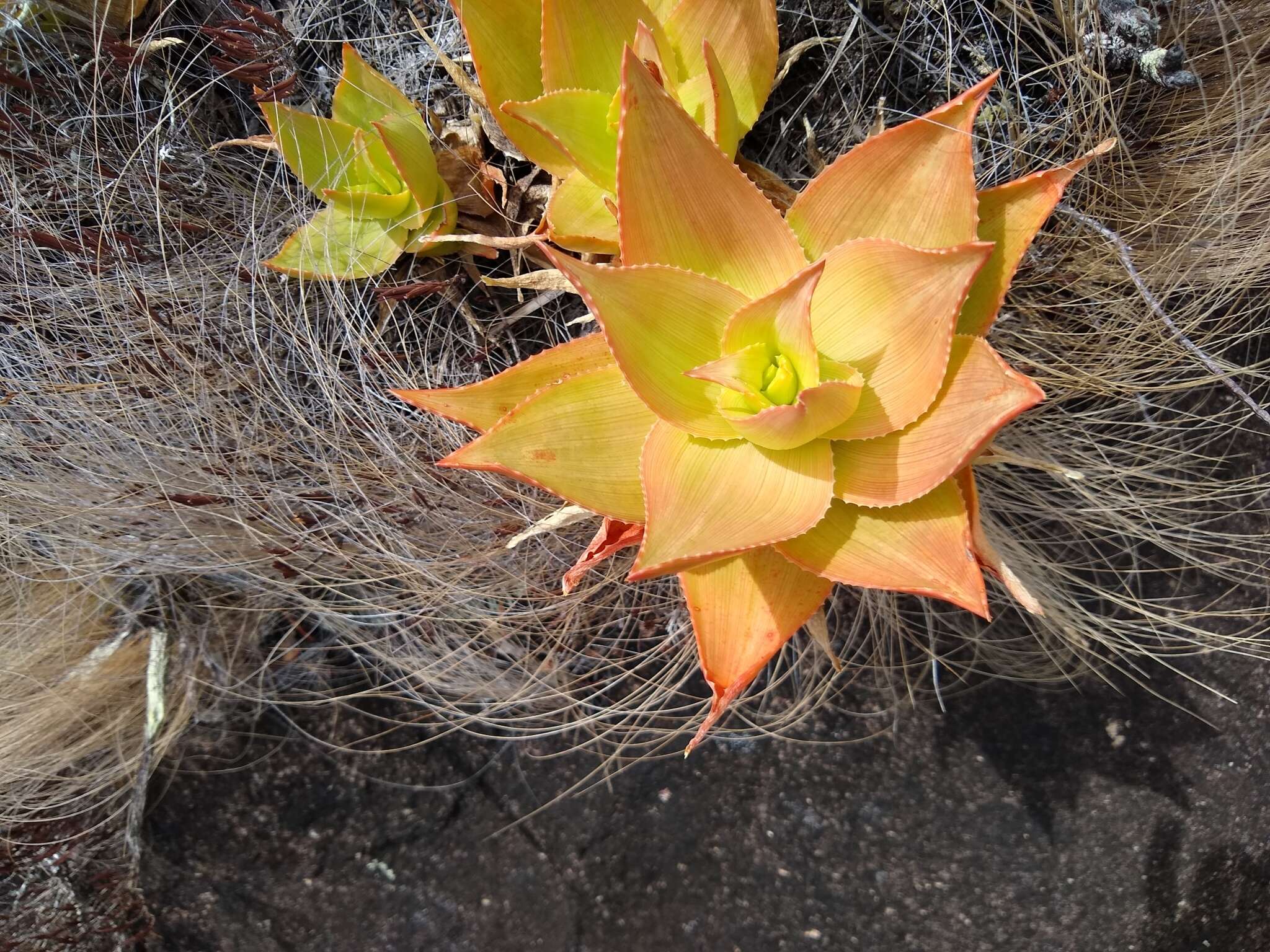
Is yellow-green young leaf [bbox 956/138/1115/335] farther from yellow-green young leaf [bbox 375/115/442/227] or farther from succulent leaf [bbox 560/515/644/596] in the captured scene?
yellow-green young leaf [bbox 375/115/442/227]

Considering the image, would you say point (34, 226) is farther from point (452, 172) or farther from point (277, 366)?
point (452, 172)

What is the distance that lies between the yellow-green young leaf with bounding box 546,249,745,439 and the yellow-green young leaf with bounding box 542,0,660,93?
0.21 m

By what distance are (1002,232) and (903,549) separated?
0.26 metres

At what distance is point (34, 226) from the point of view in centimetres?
97

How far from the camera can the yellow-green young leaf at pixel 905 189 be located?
24.1 inches

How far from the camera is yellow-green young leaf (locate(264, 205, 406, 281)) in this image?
2.83 ft

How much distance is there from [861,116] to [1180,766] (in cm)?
110

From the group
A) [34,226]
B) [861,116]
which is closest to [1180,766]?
[861,116]

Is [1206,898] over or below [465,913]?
below

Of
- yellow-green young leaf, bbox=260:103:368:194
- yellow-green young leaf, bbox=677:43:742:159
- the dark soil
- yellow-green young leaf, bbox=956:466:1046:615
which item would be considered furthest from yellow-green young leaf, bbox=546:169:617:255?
the dark soil

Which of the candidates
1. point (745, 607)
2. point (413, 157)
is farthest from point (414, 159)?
point (745, 607)

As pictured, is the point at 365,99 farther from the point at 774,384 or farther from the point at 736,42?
the point at 774,384

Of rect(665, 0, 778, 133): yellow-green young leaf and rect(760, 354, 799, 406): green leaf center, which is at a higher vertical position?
rect(665, 0, 778, 133): yellow-green young leaf

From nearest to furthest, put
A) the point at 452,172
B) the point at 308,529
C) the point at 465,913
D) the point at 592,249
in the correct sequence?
the point at 592,249
the point at 452,172
the point at 308,529
the point at 465,913
